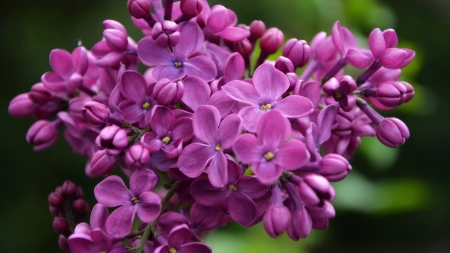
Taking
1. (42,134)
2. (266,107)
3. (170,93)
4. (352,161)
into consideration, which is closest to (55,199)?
(42,134)

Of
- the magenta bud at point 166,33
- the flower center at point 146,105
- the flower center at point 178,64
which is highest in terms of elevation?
the magenta bud at point 166,33

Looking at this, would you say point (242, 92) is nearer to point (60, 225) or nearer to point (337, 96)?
point (337, 96)

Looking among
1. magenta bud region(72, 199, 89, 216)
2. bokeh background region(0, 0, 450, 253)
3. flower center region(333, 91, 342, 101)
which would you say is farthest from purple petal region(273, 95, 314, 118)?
bokeh background region(0, 0, 450, 253)

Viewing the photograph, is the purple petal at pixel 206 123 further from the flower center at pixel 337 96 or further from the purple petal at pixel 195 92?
the flower center at pixel 337 96

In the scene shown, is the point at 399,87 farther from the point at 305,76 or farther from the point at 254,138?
the point at 254,138

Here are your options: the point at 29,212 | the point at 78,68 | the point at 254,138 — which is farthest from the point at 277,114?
the point at 29,212

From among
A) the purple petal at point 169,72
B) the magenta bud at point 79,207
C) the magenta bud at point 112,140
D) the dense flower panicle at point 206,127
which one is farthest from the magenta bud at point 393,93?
the magenta bud at point 79,207
